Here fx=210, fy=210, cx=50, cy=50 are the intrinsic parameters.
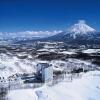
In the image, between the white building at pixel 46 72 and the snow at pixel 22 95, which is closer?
the snow at pixel 22 95

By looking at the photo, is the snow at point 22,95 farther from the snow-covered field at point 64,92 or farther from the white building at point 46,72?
the white building at point 46,72

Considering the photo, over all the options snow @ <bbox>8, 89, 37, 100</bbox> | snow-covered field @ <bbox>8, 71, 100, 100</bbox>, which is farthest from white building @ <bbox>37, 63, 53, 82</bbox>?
snow @ <bbox>8, 89, 37, 100</bbox>

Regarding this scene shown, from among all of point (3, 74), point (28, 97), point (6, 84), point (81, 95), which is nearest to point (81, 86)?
point (81, 95)

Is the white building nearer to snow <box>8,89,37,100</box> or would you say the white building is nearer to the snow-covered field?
the snow-covered field

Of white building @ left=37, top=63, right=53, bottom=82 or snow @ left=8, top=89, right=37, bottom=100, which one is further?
white building @ left=37, top=63, right=53, bottom=82

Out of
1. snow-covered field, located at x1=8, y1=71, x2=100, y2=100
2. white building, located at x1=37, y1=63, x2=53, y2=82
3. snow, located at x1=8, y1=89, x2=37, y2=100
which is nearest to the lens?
snow, located at x1=8, y1=89, x2=37, y2=100

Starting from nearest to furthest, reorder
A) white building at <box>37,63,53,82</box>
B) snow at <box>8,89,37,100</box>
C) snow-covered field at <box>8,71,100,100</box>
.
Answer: snow at <box>8,89,37,100</box>
snow-covered field at <box>8,71,100,100</box>
white building at <box>37,63,53,82</box>

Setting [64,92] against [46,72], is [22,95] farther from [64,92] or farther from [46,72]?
[46,72]

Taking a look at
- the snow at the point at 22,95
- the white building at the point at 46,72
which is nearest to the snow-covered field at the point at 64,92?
the snow at the point at 22,95

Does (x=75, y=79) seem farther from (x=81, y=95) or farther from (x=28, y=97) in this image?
(x=28, y=97)
